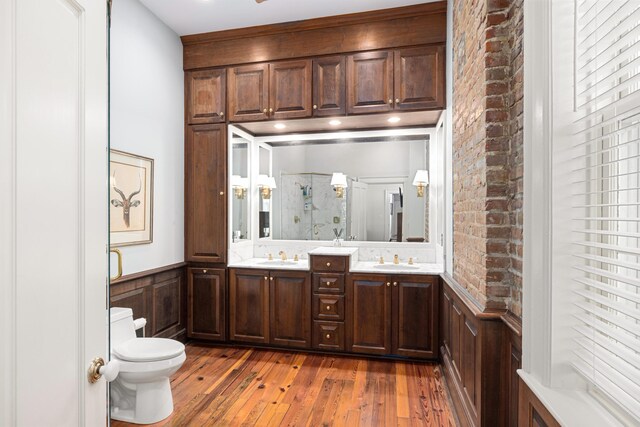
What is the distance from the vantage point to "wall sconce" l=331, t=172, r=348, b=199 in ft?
12.7

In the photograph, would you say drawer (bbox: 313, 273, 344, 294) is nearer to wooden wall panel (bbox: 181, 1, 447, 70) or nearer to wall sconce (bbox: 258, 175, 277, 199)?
wall sconce (bbox: 258, 175, 277, 199)

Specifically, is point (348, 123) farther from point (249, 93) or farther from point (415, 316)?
point (415, 316)

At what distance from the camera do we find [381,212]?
3791mm

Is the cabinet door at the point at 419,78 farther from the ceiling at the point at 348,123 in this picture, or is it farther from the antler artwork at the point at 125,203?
the antler artwork at the point at 125,203

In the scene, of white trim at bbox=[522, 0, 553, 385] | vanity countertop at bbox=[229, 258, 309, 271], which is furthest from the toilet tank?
white trim at bbox=[522, 0, 553, 385]

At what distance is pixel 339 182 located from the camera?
388 centimetres

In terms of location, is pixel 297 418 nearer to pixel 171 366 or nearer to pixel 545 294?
pixel 171 366

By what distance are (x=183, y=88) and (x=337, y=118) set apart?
1627 mm

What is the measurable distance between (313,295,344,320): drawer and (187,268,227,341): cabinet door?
96cm

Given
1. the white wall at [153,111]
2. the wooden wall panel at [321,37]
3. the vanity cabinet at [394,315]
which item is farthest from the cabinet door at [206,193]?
the vanity cabinet at [394,315]

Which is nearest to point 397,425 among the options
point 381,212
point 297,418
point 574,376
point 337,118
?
point 297,418

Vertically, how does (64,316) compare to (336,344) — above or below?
above

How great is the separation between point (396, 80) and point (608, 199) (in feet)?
7.60

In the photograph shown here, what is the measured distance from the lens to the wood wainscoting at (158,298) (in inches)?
110
